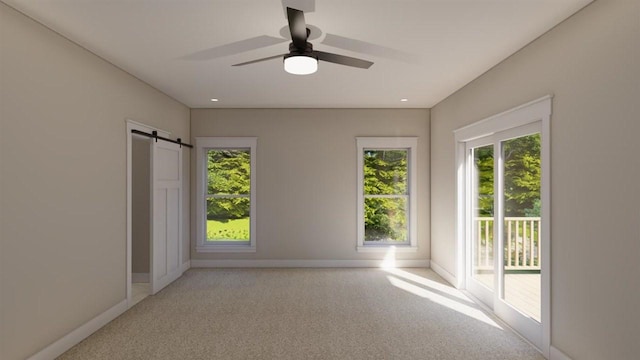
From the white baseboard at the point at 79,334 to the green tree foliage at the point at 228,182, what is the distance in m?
2.28

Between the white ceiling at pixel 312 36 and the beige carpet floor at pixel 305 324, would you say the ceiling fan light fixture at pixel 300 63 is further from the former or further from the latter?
the beige carpet floor at pixel 305 324

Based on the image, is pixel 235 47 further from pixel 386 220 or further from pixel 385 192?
pixel 386 220

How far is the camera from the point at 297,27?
2.29 metres

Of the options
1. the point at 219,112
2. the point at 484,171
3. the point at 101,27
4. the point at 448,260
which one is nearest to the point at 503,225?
the point at 484,171

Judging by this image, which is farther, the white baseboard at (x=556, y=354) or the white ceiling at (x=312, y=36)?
the white baseboard at (x=556, y=354)

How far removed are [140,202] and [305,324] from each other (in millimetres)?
3159

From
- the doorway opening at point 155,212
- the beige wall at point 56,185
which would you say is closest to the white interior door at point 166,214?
the doorway opening at point 155,212

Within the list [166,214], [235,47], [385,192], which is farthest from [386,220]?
[235,47]

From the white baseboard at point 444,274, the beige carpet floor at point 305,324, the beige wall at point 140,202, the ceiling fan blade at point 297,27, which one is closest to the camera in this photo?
the ceiling fan blade at point 297,27

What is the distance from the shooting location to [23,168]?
2.61 meters

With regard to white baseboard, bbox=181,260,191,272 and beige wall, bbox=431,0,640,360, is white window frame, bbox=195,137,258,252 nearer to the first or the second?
white baseboard, bbox=181,260,191,272

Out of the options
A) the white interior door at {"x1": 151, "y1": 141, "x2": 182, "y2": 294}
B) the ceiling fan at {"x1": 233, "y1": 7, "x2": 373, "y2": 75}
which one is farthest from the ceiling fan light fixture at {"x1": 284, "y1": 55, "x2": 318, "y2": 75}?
the white interior door at {"x1": 151, "y1": 141, "x2": 182, "y2": 294}

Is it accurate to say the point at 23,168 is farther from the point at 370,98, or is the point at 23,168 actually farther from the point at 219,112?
the point at 370,98

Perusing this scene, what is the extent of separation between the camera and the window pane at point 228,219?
5.98 metres
